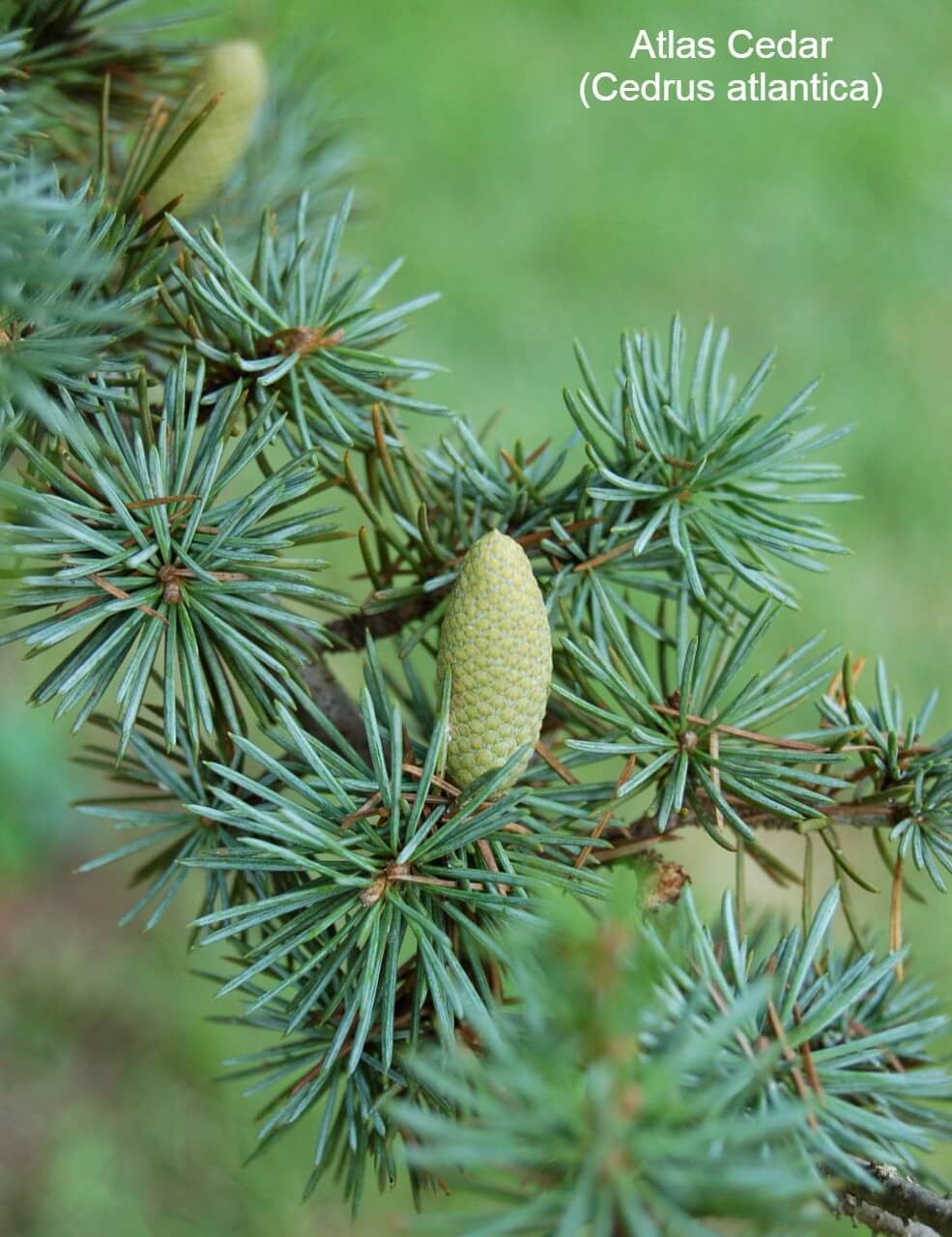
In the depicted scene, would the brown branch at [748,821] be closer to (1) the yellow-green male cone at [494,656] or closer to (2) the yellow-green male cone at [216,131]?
(1) the yellow-green male cone at [494,656]

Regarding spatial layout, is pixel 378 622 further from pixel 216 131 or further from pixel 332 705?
pixel 216 131

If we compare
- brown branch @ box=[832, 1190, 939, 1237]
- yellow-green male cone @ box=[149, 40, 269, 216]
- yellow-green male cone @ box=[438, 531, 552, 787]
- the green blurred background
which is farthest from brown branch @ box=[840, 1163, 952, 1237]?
the green blurred background

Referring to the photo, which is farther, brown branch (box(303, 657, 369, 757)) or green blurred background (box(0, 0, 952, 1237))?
green blurred background (box(0, 0, 952, 1237))

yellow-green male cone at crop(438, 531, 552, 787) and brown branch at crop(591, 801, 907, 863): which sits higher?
yellow-green male cone at crop(438, 531, 552, 787)

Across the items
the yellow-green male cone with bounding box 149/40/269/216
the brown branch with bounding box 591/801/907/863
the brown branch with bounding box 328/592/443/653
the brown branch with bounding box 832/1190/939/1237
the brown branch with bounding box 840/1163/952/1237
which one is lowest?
Answer: the brown branch with bounding box 832/1190/939/1237

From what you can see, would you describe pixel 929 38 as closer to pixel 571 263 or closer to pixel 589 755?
pixel 571 263

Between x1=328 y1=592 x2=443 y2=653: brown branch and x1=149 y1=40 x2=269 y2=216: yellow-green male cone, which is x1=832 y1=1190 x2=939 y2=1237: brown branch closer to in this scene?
x1=328 y1=592 x2=443 y2=653: brown branch
